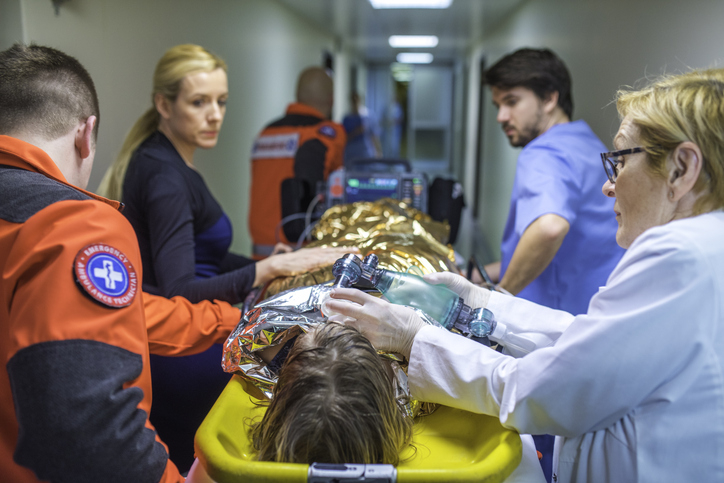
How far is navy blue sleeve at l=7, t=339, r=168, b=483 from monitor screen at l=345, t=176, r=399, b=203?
146cm

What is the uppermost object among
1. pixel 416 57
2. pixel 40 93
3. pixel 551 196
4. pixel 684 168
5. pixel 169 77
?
pixel 416 57

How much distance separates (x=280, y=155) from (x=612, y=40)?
5.81 feet

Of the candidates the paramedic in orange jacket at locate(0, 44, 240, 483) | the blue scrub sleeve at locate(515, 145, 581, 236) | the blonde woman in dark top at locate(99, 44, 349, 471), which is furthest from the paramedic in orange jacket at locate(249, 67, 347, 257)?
the paramedic in orange jacket at locate(0, 44, 240, 483)

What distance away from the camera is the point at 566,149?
172 cm

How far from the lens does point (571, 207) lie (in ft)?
5.49

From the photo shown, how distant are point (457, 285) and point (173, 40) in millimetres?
2419

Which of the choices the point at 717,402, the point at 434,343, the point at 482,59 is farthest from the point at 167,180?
the point at 482,59

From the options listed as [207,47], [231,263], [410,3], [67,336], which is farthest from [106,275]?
[410,3]

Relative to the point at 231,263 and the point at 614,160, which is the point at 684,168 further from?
the point at 231,263

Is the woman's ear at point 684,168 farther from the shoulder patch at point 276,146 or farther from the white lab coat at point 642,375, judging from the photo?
the shoulder patch at point 276,146

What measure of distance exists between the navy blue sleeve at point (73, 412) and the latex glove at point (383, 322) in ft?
1.29

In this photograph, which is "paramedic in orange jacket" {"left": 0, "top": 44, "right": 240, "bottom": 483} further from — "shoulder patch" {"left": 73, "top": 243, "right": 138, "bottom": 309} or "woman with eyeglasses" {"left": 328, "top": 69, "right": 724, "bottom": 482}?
"woman with eyeglasses" {"left": 328, "top": 69, "right": 724, "bottom": 482}

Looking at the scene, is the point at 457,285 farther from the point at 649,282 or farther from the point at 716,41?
the point at 716,41

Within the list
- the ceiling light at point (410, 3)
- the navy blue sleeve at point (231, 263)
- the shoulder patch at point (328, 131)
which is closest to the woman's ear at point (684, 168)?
the navy blue sleeve at point (231, 263)
